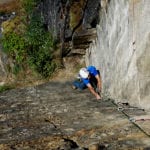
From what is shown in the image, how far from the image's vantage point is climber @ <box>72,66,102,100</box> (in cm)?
1206

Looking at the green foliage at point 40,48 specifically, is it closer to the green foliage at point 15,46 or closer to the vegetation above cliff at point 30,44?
the vegetation above cliff at point 30,44

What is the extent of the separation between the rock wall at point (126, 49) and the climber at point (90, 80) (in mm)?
446

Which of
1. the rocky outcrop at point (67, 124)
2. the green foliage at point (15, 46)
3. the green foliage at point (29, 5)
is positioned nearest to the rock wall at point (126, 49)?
the rocky outcrop at point (67, 124)

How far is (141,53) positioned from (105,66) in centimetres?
342

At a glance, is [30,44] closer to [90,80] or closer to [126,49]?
[90,80]

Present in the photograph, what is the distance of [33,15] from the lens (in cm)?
1717

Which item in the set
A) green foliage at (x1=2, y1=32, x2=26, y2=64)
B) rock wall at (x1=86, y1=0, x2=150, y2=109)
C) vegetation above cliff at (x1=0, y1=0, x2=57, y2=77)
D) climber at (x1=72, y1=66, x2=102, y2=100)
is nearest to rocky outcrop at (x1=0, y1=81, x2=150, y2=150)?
climber at (x1=72, y1=66, x2=102, y2=100)

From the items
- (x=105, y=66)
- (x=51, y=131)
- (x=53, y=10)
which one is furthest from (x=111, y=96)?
(x=53, y=10)

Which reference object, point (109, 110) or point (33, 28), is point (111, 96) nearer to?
point (109, 110)

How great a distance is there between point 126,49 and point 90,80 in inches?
147

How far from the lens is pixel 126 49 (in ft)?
29.4

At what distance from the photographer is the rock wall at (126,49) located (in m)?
8.05

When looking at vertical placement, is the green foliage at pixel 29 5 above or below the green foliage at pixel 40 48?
above

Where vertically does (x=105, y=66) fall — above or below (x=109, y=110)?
above
